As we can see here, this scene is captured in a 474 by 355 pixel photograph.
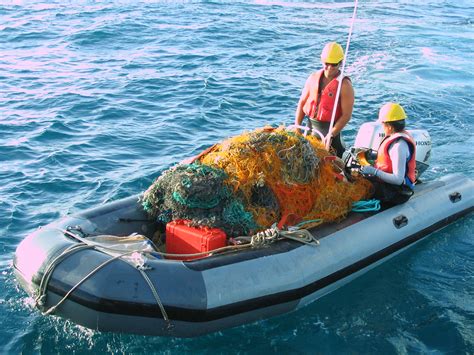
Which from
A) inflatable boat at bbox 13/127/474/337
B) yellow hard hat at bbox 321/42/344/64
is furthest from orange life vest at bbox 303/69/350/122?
inflatable boat at bbox 13/127/474/337

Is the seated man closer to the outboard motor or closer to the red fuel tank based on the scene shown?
the outboard motor

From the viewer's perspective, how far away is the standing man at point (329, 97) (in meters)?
7.85

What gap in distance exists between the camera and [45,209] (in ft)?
27.1

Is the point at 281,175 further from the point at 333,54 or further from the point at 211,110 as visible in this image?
the point at 211,110

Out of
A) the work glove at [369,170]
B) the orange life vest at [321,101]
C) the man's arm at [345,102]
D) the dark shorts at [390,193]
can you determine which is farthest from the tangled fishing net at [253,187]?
the orange life vest at [321,101]

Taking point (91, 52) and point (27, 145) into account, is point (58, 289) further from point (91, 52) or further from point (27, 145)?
point (91, 52)

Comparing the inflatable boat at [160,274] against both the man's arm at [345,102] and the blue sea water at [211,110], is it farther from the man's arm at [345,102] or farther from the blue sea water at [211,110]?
the man's arm at [345,102]

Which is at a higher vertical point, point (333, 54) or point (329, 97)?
point (333, 54)

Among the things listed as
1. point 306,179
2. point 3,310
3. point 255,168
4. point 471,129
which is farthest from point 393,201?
point 471,129

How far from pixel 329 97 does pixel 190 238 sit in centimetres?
284

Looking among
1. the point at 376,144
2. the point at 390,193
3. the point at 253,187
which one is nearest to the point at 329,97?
the point at 376,144

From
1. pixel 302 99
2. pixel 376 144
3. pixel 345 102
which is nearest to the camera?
pixel 345 102

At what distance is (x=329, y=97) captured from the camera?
7.96m

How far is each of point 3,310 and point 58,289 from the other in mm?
1051
